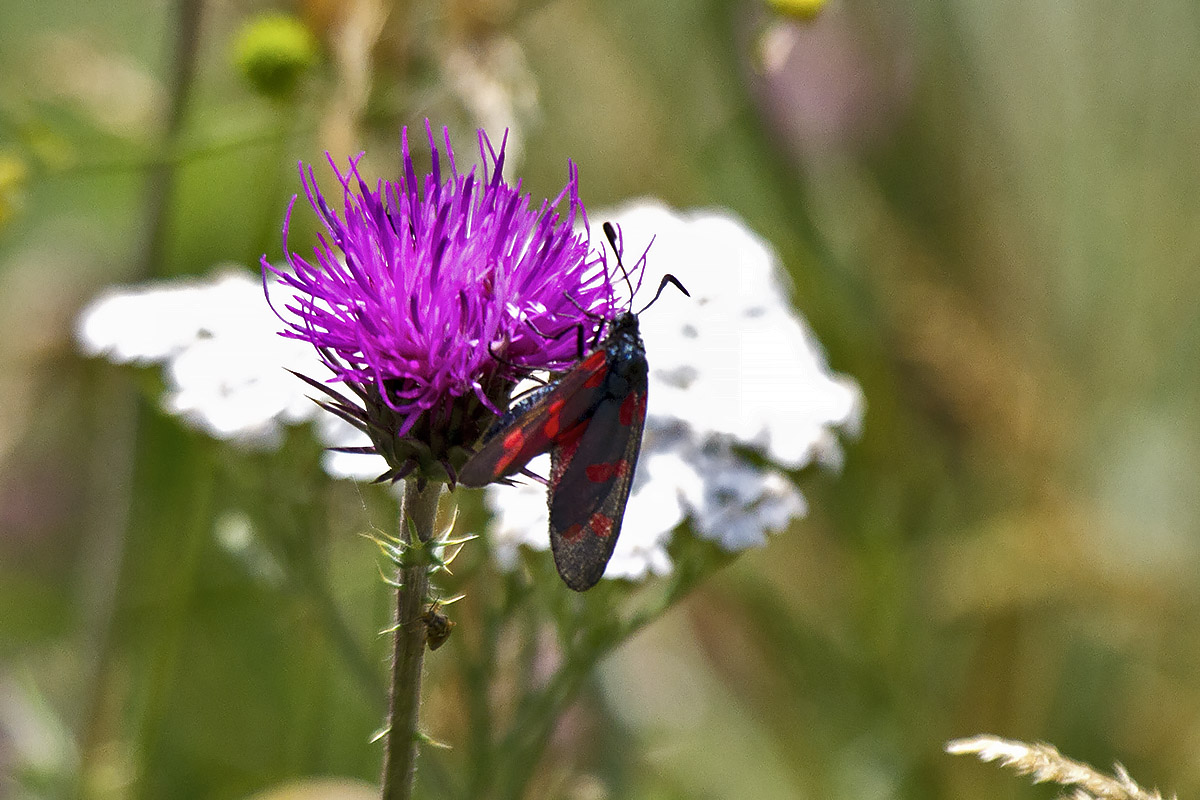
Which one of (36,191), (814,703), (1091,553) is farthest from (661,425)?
(36,191)

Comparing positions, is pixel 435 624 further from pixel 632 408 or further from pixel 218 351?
pixel 218 351

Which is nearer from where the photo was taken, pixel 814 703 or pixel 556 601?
pixel 556 601

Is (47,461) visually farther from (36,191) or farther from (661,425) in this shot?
(661,425)

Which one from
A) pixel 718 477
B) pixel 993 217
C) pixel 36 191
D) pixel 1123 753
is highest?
pixel 36 191

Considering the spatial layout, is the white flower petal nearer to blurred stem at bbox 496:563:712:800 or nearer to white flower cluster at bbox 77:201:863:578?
white flower cluster at bbox 77:201:863:578

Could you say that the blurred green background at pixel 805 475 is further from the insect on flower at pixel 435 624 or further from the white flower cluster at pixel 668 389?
the insect on flower at pixel 435 624

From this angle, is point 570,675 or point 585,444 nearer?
point 585,444

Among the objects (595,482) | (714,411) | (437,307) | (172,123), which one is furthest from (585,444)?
(172,123)
